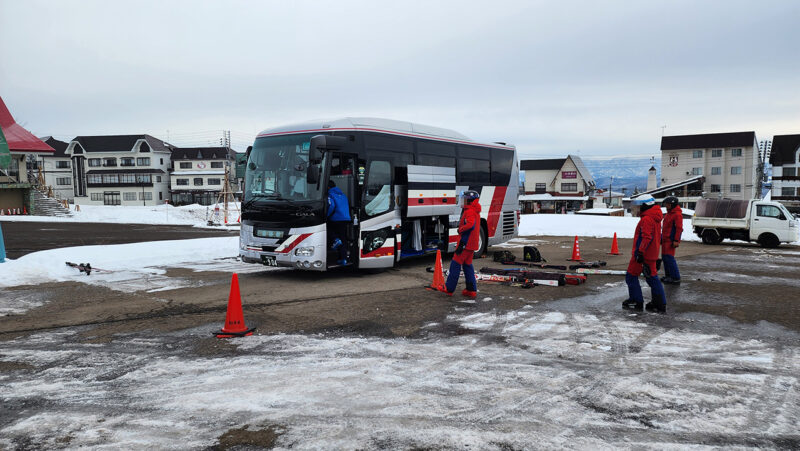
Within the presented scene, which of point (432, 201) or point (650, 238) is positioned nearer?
point (650, 238)

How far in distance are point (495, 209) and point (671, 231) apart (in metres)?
6.00

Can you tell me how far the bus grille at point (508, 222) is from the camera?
640 inches

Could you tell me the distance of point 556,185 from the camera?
72.5 metres

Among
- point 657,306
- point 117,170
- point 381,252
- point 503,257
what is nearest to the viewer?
point 657,306

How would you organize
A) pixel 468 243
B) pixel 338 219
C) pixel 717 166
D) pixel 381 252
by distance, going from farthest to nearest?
pixel 717 166 → pixel 381 252 → pixel 338 219 → pixel 468 243

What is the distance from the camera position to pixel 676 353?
5.78m

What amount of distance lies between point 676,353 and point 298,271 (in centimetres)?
879

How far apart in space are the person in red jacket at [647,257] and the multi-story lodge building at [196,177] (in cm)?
6754

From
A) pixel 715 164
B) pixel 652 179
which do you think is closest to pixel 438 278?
pixel 652 179

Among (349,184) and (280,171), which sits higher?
(280,171)

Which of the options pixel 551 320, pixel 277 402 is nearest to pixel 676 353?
pixel 551 320

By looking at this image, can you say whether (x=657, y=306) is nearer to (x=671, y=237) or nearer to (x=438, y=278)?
(x=671, y=237)

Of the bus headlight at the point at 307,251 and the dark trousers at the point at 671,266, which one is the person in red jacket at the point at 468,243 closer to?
the bus headlight at the point at 307,251

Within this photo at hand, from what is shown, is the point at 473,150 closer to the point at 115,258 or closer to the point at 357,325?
the point at 357,325
